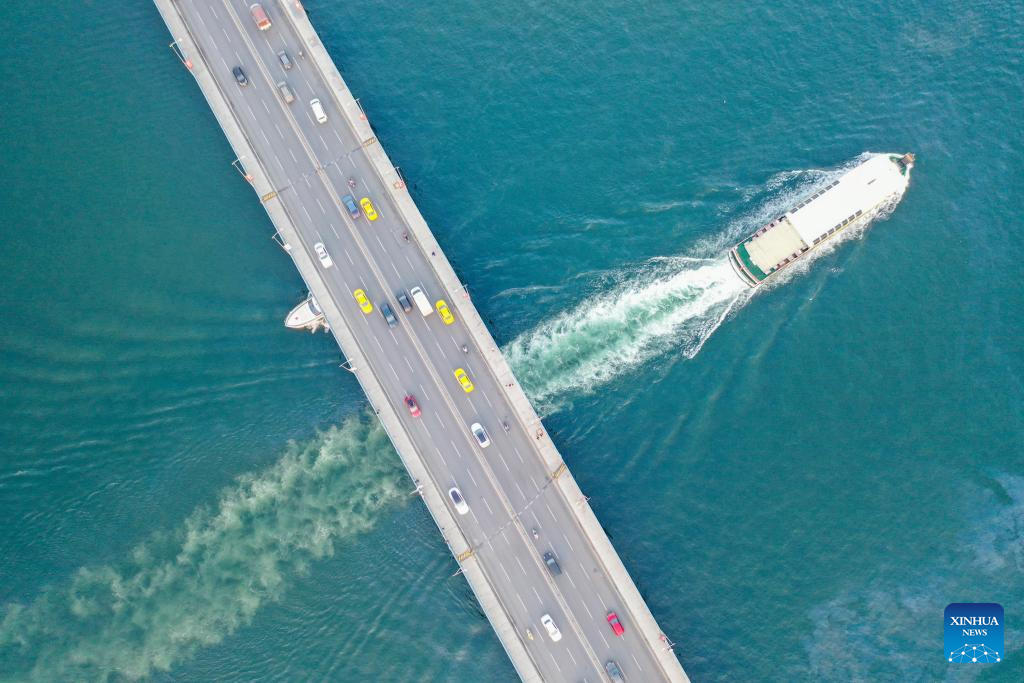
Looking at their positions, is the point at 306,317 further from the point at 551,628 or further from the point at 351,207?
the point at 551,628

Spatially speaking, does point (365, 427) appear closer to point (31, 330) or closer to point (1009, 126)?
point (31, 330)

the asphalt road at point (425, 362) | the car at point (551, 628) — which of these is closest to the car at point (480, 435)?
the asphalt road at point (425, 362)

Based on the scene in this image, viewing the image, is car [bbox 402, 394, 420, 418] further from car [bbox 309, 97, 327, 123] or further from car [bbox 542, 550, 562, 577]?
car [bbox 309, 97, 327, 123]

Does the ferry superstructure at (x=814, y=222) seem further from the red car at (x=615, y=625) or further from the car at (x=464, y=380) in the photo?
the red car at (x=615, y=625)

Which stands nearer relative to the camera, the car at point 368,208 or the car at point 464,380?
the car at point 464,380

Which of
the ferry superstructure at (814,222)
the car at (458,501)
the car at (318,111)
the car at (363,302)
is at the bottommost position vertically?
the car at (458,501)

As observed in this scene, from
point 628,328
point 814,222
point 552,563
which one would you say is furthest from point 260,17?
point 552,563

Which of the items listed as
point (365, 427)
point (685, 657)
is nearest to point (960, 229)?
point (685, 657)
